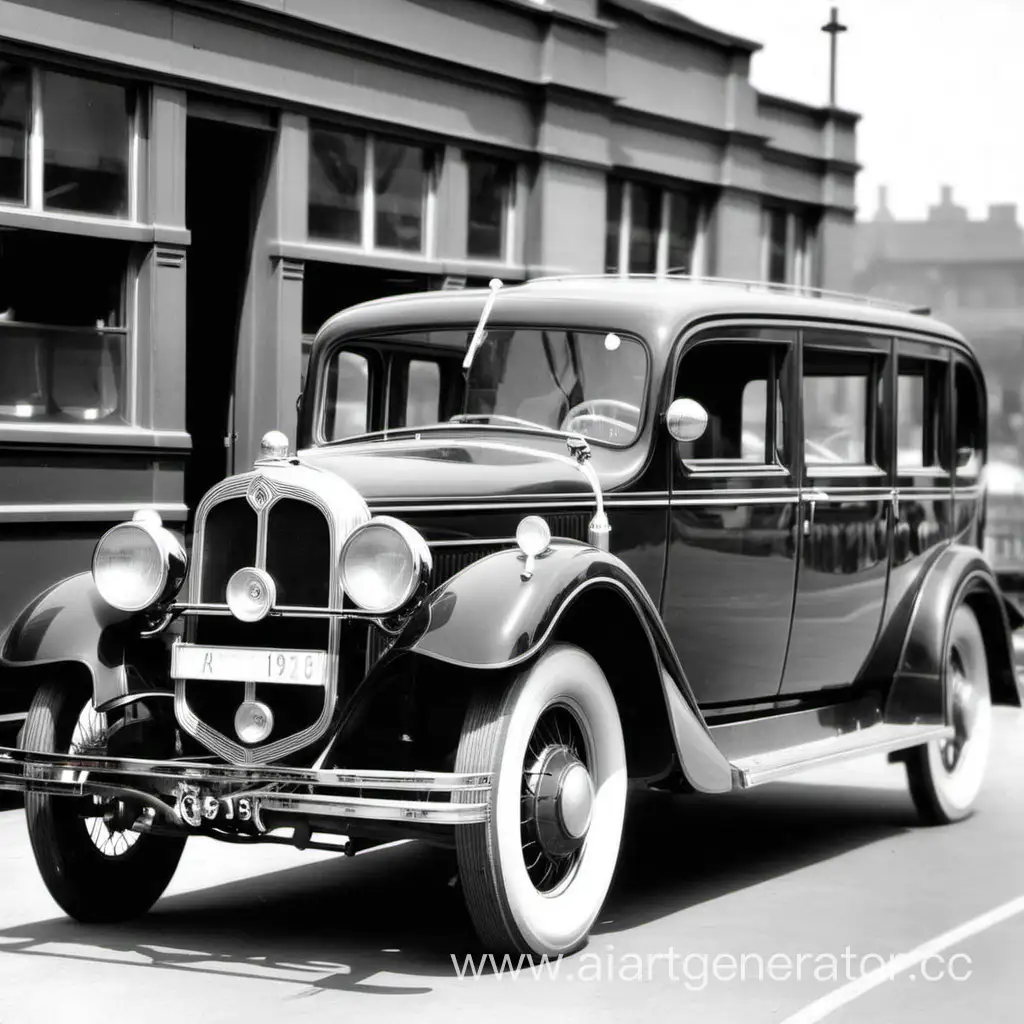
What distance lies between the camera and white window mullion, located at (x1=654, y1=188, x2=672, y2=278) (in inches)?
606

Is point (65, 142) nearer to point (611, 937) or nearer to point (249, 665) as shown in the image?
point (249, 665)

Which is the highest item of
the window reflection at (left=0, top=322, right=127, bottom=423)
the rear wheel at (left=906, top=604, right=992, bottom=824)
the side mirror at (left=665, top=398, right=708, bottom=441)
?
the window reflection at (left=0, top=322, right=127, bottom=423)

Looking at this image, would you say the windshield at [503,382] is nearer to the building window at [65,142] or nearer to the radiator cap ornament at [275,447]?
the radiator cap ornament at [275,447]

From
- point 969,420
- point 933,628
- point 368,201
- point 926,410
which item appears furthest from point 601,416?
point 368,201

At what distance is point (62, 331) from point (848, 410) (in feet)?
15.1

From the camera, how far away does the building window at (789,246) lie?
17094mm

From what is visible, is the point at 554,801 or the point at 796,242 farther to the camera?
the point at 796,242

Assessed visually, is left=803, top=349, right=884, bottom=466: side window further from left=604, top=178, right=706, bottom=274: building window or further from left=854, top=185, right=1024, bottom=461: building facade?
left=854, top=185, right=1024, bottom=461: building facade

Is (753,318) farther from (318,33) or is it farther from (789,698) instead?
(318,33)

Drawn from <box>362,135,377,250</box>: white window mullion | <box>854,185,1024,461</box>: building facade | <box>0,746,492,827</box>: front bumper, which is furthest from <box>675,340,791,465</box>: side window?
<box>854,185,1024,461</box>: building facade

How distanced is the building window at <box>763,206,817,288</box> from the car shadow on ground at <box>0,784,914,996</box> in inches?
376

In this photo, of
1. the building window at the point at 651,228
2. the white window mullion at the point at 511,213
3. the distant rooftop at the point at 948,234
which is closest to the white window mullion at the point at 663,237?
the building window at the point at 651,228

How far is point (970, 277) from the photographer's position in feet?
328

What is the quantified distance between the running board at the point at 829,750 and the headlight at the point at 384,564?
1560 millimetres
